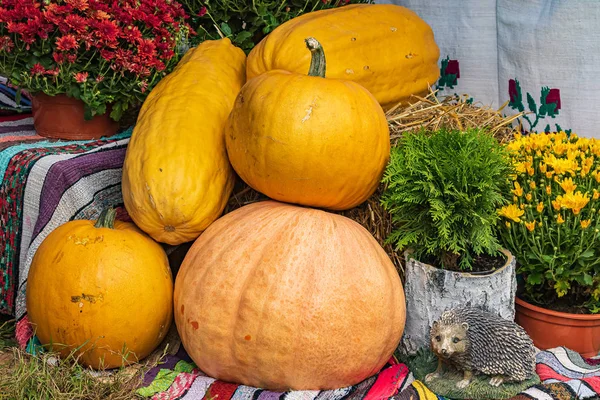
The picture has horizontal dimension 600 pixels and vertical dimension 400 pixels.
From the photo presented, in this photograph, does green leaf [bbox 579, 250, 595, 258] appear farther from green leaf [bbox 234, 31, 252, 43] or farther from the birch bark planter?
green leaf [bbox 234, 31, 252, 43]

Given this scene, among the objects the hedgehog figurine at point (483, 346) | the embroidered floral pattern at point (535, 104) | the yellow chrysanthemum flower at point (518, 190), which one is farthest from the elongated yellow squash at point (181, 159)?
the embroidered floral pattern at point (535, 104)

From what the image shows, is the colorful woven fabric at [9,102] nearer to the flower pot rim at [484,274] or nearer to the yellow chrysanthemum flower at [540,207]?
the flower pot rim at [484,274]

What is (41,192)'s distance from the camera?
2.60 metres

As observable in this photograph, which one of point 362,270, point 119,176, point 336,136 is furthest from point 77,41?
point 362,270

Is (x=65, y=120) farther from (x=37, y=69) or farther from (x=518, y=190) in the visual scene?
(x=518, y=190)

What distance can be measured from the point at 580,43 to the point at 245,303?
1901 mm

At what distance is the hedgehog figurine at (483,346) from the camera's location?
2.08m

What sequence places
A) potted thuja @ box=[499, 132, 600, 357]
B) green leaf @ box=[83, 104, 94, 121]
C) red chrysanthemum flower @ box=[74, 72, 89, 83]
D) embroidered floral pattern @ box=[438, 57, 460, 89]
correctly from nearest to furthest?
potted thuja @ box=[499, 132, 600, 357]
red chrysanthemum flower @ box=[74, 72, 89, 83]
green leaf @ box=[83, 104, 94, 121]
embroidered floral pattern @ box=[438, 57, 460, 89]

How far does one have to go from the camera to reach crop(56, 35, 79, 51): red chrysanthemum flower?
2.58m

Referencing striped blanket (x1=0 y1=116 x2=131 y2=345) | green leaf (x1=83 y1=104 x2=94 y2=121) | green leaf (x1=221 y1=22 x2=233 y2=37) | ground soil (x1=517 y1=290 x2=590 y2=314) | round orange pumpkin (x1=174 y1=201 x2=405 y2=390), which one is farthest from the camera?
green leaf (x1=221 y1=22 x2=233 y2=37)

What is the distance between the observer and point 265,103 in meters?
2.25

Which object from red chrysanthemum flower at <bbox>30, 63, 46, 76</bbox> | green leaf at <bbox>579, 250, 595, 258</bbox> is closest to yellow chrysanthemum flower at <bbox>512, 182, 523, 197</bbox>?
green leaf at <bbox>579, 250, 595, 258</bbox>

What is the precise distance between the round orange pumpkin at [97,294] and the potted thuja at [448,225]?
2.84 feet

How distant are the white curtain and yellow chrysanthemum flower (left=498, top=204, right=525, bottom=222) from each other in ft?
2.91
